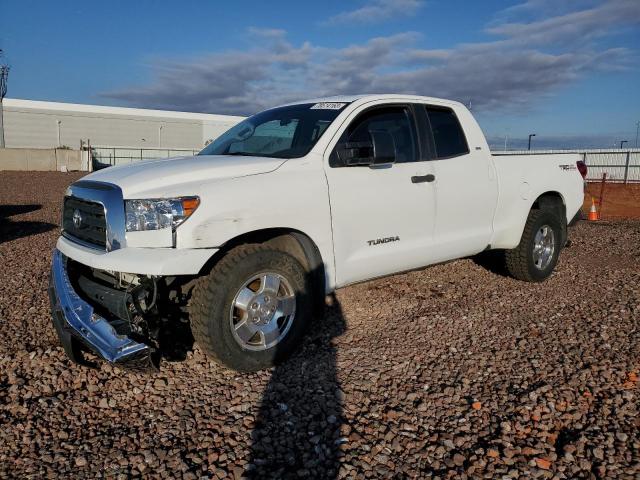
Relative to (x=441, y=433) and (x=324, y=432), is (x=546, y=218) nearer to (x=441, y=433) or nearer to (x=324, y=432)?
(x=441, y=433)

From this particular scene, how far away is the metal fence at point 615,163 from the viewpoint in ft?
79.0

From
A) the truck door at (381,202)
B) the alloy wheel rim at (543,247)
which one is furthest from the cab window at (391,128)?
the alloy wheel rim at (543,247)

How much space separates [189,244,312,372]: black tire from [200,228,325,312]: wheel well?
137mm

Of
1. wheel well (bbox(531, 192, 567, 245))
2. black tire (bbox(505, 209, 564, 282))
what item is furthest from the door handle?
wheel well (bbox(531, 192, 567, 245))

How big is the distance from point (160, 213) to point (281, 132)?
169 cm

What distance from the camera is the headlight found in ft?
10.5

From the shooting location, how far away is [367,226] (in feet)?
13.5

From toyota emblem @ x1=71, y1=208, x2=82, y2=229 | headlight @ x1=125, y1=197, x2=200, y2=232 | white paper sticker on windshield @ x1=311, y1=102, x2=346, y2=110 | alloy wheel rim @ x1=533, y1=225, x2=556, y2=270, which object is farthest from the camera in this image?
alloy wheel rim @ x1=533, y1=225, x2=556, y2=270

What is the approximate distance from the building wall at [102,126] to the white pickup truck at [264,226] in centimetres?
5733

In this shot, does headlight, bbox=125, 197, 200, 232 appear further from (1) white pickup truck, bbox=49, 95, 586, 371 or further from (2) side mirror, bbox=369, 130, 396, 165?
(2) side mirror, bbox=369, 130, 396, 165

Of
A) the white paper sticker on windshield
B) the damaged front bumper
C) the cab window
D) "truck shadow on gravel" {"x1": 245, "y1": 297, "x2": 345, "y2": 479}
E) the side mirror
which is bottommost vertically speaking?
"truck shadow on gravel" {"x1": 245, "y1": 297, "x2": 345, "y2": 479}

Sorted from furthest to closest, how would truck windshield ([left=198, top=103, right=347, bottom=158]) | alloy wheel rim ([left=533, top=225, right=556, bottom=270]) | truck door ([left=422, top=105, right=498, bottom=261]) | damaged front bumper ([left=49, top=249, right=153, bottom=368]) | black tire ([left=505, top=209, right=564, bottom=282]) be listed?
1. alloy wheel rim ([left=533, top=225, right=556, bottom=270])
2. black tire ([left=505, top=209, right=564, bottom=282])
3. truck door ([left=422, top=105, right=498, bottom=261])
4. truck windshield ([left=198, top=103, right=347, bottom=158])
5. damaged front bumper ([left=49, top=249, right=153, bottom=368])

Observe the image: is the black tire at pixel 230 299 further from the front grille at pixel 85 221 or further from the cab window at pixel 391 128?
the cab window at pixel 391 128

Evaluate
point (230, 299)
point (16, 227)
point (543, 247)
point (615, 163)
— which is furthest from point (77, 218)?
point (615, 163)
